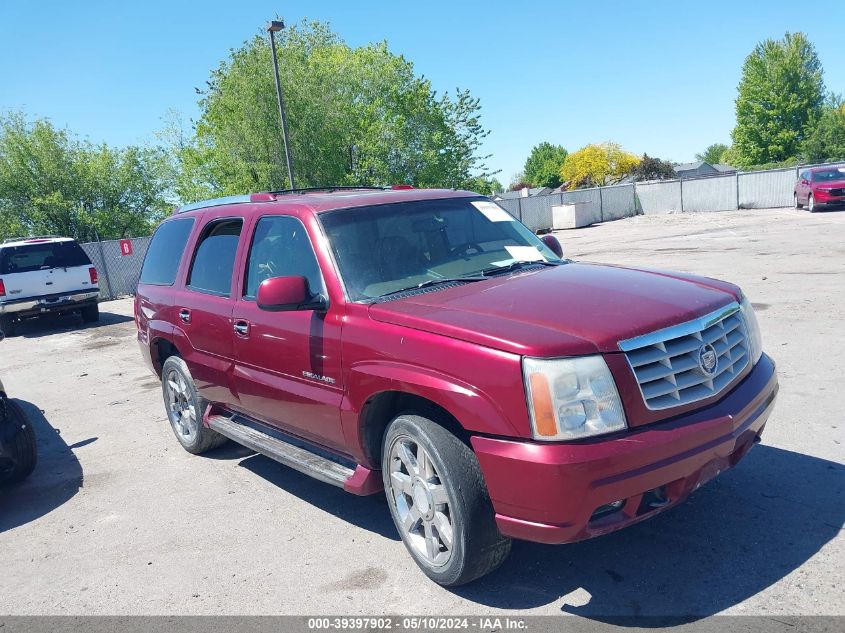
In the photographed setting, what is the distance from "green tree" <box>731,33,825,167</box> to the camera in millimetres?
66000

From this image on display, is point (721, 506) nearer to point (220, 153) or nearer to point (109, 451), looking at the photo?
point (109, 451)

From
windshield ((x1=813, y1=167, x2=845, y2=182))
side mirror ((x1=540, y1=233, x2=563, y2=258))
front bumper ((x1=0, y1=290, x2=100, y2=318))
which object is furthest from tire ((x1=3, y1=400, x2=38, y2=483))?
windshield ((x1=813, y1=167, x2=845, y2=182))

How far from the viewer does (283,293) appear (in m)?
3.71

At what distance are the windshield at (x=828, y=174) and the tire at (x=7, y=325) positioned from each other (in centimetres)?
2588

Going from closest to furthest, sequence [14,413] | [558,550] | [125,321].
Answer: [558,550] < [14,413] < [125,321]

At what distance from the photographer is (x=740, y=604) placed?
3.00 metres

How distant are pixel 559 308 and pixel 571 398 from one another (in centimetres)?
56

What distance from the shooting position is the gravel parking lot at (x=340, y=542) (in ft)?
10.6

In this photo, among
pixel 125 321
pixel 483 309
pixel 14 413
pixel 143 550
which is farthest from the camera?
pixel 125 321

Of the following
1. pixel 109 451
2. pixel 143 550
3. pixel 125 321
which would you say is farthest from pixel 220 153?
pixel 143 550

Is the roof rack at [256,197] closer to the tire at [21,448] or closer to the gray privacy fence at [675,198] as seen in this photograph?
the tire at [21,448]

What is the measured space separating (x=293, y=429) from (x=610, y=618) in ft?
7.16

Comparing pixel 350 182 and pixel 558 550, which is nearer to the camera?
pixel 558 550

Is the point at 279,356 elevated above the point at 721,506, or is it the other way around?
the point at 279,356
